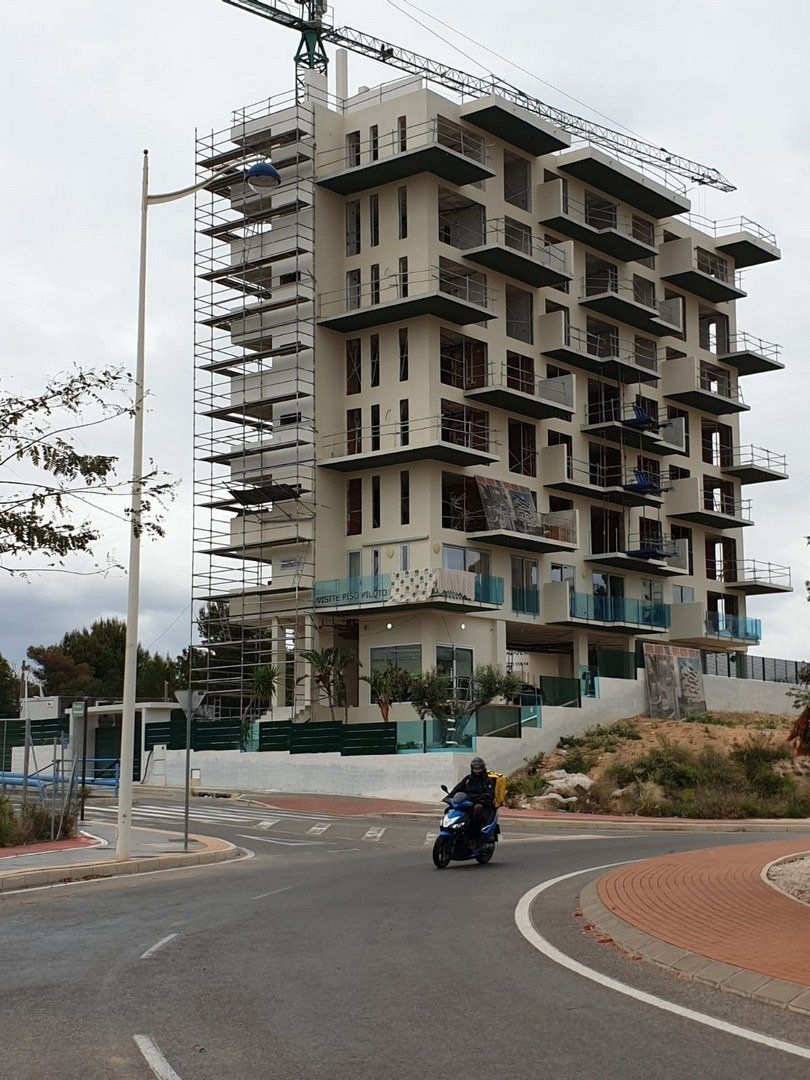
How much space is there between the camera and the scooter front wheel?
20.4m

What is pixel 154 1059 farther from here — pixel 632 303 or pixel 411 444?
pixel 632 303

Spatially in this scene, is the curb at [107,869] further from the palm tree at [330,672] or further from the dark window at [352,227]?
the dark window at [352,227]

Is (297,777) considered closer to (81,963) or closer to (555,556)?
(555,556)

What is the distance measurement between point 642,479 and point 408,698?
19.6 metres

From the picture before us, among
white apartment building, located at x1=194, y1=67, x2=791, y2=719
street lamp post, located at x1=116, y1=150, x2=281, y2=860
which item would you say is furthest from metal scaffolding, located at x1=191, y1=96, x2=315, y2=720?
street lamp post, located at x1=116, y1=150, x2=281, y2=860

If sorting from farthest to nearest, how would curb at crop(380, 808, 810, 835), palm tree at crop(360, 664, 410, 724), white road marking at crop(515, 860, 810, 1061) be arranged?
palm tree at crop(360, 664, 410, 724), curb at crop(380, 808, 810, 835), white road marking at crop(515, 860, 810, 1061)

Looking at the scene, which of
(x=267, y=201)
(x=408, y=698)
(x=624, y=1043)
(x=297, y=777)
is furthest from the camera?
(x=267, y=201)

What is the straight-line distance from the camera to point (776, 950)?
10.2 m

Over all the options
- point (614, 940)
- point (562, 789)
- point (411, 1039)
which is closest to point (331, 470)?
point (562, 789)

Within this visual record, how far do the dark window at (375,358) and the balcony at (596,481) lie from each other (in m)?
8.71

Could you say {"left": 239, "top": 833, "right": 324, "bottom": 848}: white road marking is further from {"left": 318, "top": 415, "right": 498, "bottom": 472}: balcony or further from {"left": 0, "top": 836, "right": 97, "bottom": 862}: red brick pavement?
{"left": 318, "top": 415, "right": 498, "bottom": 472}: balcony

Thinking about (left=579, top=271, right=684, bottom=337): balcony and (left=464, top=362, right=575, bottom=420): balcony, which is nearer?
(left=464, top=362, right=575, bottom=420): balcony

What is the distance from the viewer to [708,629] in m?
67.5

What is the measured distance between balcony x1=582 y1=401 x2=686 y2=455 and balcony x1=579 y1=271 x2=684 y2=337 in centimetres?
430
